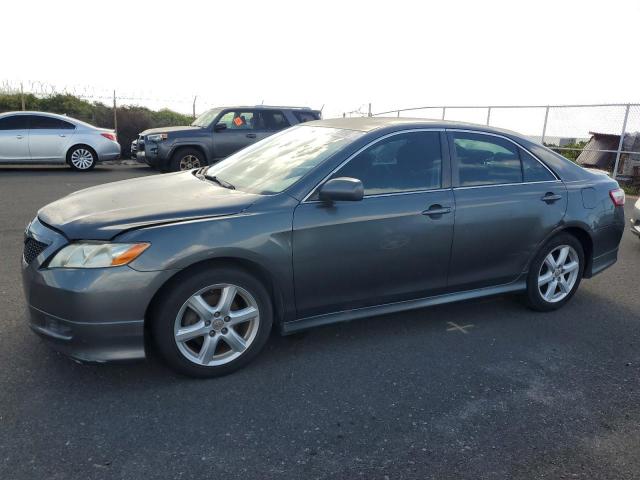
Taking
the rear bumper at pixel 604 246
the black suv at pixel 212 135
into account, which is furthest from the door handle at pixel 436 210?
the black suv at pixel 212 135

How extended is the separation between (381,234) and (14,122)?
39.7 feet

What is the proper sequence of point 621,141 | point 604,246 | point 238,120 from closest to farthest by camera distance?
point 604,246 < point 238,120 < point 621,141

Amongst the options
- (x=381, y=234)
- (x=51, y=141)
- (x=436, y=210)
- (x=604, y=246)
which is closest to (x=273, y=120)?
(x=51, y=141)

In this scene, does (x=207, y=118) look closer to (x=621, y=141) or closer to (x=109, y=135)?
(x=109, y=135)

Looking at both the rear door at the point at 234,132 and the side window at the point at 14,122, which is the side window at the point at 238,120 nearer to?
the rear door at the point at 234,132

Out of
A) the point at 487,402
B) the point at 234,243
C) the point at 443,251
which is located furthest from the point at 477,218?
the point at 234,243

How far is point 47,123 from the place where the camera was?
13141mm

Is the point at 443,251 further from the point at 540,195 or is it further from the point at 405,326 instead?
the point at 540,195

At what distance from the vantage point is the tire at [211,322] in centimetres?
320

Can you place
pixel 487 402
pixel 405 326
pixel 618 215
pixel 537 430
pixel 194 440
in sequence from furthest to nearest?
1. pixel 618 215
2. pixel 405 326
3. pixel 487 402
4. pixel 537 430
5. pixel 194 440

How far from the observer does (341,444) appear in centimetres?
280

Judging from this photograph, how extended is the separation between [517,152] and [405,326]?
1710 millimetres

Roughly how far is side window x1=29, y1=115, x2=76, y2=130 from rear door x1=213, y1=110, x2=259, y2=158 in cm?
371

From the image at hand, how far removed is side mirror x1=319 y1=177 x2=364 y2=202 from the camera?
3.48 metres
